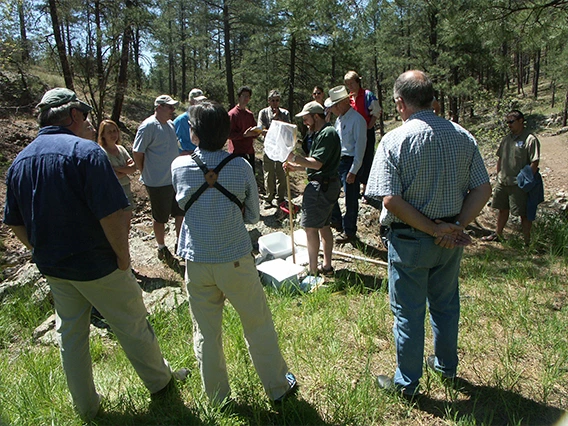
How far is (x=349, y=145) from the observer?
16.5 ft

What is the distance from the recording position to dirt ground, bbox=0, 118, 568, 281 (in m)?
5.34

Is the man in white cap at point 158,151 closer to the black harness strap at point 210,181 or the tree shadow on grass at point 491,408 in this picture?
the black harness strap at point 210,181

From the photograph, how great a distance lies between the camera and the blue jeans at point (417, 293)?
2201mm

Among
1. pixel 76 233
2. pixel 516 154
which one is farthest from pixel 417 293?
pixel 516 154

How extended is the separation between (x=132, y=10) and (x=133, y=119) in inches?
219

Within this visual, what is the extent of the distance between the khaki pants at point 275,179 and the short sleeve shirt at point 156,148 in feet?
7.64

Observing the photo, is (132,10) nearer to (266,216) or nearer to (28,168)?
(266,216)

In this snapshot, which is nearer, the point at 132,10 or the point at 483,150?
the point at 132,10

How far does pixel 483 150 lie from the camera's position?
51.3 feet

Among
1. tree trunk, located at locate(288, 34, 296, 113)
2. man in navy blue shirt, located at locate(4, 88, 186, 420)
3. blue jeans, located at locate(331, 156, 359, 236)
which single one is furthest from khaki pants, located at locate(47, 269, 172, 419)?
tree trunk, located at locate(288, 34, 296, 113)

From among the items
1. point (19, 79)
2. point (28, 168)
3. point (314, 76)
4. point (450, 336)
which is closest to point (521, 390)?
point (450, 336)

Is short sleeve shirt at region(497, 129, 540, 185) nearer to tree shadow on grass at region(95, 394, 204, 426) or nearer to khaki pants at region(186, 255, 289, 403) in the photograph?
khaki pants at region(186, 255, 289, 403)

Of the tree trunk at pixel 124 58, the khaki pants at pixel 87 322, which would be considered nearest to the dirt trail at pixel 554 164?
the khaki pants at pixel 87 322

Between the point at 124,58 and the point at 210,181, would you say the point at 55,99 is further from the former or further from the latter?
the point at 124,58
